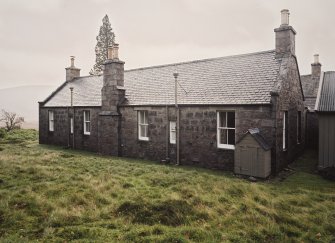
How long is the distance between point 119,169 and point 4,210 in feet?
20.3

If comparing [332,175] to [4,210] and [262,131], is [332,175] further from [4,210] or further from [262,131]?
[4,210]

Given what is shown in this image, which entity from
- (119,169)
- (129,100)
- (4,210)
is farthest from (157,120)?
(4,210)

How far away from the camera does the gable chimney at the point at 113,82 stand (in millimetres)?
19516

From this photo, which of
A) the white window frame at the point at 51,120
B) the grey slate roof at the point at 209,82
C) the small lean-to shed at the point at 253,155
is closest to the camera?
the small lean-to shed at the point at 253,155

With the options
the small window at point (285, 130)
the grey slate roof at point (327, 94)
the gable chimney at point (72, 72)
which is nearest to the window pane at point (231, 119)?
the small window at point (285, 130)

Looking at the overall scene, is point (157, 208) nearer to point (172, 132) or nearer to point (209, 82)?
point (172, 132)

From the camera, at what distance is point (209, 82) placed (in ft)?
55.4

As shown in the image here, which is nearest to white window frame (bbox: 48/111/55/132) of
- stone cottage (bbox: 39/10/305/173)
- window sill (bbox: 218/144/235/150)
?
stone cottage (bbox: 39/10/305/173)

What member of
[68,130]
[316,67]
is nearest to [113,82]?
[68,130]

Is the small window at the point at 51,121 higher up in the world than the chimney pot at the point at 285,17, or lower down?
lower down

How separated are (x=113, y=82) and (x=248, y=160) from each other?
11.1m

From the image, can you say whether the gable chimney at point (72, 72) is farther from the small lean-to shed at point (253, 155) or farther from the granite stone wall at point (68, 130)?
the small lean-to shed at point (253, 155)

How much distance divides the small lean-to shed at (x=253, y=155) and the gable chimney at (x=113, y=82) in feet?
31.7

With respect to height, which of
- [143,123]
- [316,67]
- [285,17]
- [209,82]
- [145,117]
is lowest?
[143,123]
